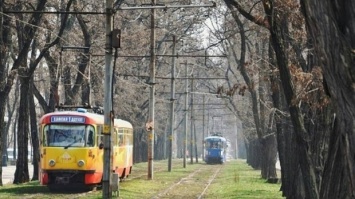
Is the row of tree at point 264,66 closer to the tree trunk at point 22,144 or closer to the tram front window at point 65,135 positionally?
the tree trunk at point 22,144

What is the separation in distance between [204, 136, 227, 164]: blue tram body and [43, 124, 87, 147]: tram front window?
54.5 metres

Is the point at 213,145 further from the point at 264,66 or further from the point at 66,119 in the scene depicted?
the point at 264,66

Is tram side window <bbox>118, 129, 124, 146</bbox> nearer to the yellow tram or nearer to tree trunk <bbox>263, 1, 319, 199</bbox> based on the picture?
the yellow tram

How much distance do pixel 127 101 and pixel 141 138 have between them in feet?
67.9

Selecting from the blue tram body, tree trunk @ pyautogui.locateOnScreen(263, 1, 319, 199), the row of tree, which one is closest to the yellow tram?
the row of tree

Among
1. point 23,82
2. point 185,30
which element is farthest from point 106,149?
point 185,30

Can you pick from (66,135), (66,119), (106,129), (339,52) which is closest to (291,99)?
(339,52)

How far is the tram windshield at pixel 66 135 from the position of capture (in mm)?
27797

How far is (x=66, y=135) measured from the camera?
27953 millimetres

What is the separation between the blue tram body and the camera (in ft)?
270

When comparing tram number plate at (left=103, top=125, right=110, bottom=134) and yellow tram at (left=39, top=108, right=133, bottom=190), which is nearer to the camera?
tram number plate at (left=103, top=125, right=110, bottom=134)

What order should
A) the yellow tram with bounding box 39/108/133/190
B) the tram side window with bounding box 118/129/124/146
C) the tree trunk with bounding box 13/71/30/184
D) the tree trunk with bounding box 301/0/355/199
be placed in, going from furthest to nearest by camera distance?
the tram side window with bounding box 118/129/124/146 < the tree trunk with bounding box 13/71/30/184 < the yellow tram with bounding box 39/108/133/190 < the tree trunk with bounding box 301/0/355/199

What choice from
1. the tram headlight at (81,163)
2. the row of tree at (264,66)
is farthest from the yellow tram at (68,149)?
the row of tree at (264,66)

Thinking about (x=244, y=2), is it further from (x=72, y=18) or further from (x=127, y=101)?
(x=127, y=101)
